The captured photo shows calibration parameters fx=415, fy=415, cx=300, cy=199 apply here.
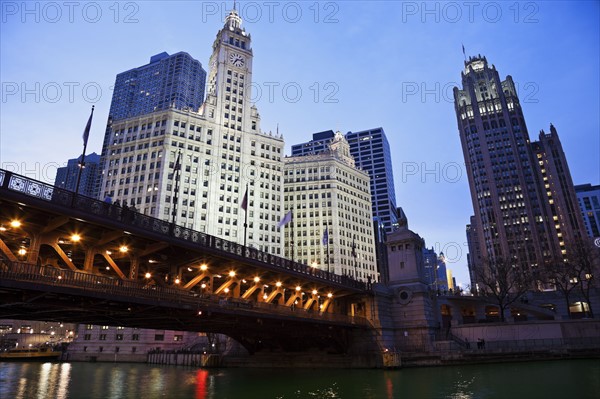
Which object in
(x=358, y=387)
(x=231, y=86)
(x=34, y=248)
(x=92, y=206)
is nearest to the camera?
(x=34, y=248)

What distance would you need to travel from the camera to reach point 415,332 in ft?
188

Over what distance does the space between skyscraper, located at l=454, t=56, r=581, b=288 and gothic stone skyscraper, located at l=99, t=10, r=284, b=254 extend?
3205 inches

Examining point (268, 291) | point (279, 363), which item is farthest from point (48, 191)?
point (279, 363)

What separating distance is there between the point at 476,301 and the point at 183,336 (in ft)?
190

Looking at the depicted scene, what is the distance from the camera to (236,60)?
124 m

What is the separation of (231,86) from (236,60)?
929cm

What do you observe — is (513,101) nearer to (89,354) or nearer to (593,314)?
(593,314)

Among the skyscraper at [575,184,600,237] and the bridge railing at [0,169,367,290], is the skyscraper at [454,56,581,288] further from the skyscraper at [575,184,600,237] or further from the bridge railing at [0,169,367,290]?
the bridge railing at [0,169,367,290]

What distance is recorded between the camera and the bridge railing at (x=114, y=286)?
21.3 m

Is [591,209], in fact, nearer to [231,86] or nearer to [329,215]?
[329,215]

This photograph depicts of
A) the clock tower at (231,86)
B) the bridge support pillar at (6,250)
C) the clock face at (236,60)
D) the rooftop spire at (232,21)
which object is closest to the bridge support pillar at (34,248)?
the bridge support pillar at (6,250)

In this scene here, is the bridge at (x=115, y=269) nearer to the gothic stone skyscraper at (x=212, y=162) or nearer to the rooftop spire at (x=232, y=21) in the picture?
the gothic stone skyscraper at (x=212, y=162)

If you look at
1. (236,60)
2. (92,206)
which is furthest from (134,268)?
(236,60)

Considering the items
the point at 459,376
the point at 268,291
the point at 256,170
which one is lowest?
the point at 459,376
